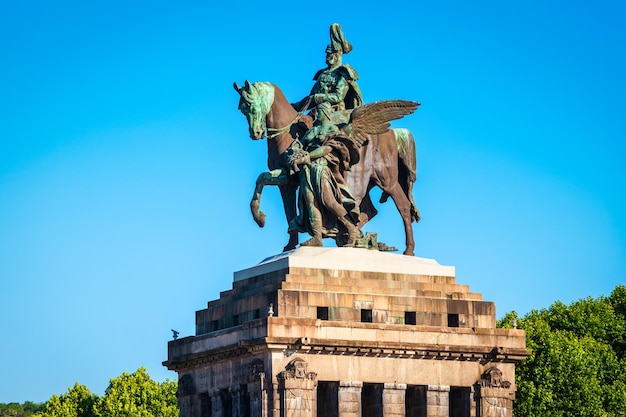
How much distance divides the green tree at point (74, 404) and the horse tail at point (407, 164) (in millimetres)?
47911

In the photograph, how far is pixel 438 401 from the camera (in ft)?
246

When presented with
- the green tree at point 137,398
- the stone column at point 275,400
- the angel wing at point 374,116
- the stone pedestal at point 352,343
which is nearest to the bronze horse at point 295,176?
the angel wing at point 374,116

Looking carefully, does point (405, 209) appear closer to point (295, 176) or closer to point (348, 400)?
point (295, 176)

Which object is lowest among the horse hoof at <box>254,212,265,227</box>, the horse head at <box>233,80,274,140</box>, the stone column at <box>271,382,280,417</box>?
the stone column at <box>271,382,280,417</box>

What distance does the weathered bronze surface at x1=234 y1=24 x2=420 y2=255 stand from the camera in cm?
7744

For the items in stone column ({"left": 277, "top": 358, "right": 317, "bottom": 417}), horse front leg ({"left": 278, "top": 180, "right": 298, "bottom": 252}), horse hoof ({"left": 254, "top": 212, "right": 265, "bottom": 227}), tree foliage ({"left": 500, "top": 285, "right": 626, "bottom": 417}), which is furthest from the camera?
tree foliage ({"left": 500, "top": 285, "right": 626, "bottom": 417})

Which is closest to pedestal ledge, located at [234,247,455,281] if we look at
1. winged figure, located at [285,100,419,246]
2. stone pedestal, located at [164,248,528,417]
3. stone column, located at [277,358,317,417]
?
stone pedestal, located at [164,248,528,417]

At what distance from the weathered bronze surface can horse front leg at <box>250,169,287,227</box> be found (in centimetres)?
4

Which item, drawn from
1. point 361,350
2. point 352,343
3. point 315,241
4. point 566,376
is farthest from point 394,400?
point 566,376

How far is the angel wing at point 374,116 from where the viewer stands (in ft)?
257

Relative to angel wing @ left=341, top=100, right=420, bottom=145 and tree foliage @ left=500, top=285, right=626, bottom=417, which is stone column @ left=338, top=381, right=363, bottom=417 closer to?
angel wing @ left=341, top=100, right=420, bottom=145

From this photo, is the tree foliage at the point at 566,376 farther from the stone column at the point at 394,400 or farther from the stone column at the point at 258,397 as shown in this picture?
the stone column at the point at 258,397

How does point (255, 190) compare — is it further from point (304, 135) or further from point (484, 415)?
point (484, 415)

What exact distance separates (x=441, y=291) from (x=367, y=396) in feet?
15.9
